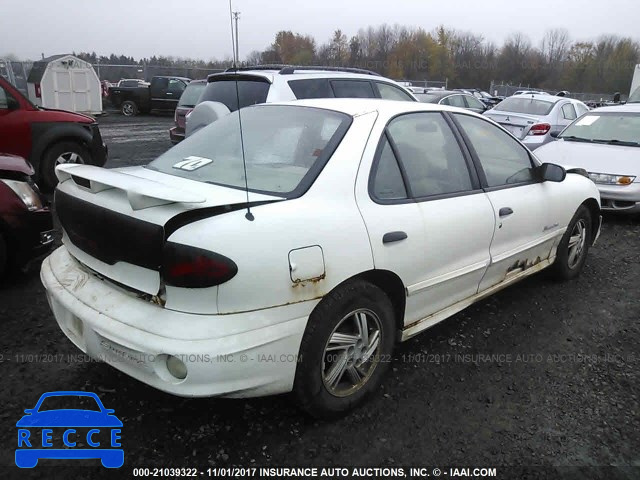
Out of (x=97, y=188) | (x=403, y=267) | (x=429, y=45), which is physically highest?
(x=429, y=45)

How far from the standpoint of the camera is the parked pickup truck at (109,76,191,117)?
2245 centimetres

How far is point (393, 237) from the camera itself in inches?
104

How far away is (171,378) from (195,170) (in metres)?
1.19

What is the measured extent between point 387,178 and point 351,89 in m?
4.19

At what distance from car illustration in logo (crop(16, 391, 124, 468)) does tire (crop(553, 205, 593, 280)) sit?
3.60 meters

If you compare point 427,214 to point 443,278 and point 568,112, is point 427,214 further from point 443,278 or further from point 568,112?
point 568,112

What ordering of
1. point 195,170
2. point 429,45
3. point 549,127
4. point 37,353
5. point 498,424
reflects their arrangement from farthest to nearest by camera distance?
point 429,45, point 549,127, point 37,353, point 195,170, point 498,424

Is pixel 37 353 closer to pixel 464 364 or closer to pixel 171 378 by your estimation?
pixel 171 378

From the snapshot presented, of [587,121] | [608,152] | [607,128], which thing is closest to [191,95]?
[587,121]

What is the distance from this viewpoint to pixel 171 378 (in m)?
2.13

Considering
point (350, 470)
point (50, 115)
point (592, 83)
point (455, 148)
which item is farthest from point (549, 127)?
point (592, 83)

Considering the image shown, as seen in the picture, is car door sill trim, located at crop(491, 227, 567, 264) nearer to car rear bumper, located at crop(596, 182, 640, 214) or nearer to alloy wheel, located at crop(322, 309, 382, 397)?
alloy wheel, located at crop(322, 309, 382, 397)

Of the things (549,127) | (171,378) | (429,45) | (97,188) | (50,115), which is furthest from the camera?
(429,45)

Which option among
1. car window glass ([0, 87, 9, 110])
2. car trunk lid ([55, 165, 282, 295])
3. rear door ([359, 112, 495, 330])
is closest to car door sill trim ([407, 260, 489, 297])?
rear door ([359, 112, 495, 330])
